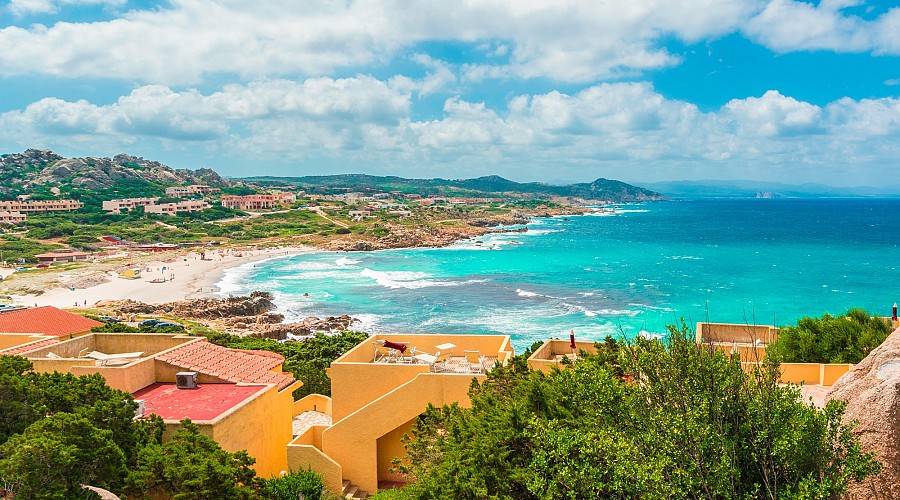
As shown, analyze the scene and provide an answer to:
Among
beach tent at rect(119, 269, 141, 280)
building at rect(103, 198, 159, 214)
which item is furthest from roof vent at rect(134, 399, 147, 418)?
building at rect(103, 198, 159, 214)

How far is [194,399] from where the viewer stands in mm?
13102

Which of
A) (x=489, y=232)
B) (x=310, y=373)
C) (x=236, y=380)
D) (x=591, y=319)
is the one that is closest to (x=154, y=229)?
(x=489, y=232)

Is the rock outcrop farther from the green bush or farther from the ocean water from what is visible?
the green bush

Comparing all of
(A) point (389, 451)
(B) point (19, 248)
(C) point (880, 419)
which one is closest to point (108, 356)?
(A) point (389, 451)

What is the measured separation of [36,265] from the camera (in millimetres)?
66625

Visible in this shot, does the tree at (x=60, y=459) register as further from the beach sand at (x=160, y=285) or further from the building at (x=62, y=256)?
the building at (x=62, y=256)

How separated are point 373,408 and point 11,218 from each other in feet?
349

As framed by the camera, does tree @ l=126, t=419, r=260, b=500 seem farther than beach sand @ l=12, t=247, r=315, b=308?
No

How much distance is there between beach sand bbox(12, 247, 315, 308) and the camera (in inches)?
1933

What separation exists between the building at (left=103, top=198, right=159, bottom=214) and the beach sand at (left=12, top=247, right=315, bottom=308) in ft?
155

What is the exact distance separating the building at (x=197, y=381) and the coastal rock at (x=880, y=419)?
9.74 meters

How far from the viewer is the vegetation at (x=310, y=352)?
70.6ft

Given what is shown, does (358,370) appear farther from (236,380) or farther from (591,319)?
(591,319)

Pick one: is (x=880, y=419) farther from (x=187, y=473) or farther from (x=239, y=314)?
(x=239, y=314)
